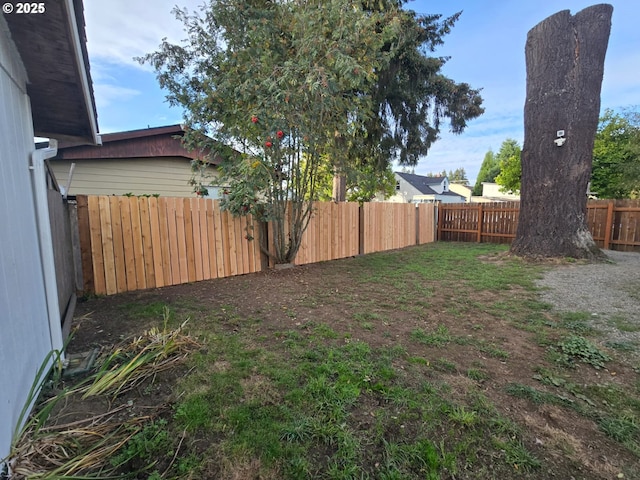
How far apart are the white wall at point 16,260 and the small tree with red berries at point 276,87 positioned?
2.76 m

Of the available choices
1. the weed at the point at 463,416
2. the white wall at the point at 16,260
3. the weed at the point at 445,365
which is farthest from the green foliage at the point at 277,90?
the weed at the point at 463,416

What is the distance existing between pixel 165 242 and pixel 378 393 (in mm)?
4067

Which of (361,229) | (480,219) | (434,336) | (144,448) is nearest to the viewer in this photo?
(144,448)

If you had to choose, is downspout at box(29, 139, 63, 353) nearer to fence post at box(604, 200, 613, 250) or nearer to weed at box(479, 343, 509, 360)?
→ weed at box(479, 343, 509, 360)

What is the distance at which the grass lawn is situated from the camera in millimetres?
1479

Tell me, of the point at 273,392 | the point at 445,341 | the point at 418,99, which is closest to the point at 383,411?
the point at 273,392

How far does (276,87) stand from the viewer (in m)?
4.32

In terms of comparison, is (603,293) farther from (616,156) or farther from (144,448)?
(616,156)

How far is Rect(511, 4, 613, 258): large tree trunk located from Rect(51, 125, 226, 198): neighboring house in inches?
307

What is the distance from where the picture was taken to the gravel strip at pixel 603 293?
10.5 ft

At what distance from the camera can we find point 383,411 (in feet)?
6.06

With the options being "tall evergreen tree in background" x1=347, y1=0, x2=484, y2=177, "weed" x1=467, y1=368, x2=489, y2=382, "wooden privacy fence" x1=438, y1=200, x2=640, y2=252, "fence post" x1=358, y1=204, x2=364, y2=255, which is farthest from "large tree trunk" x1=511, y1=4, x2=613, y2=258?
"weed" x1=467, y1=368, x2=489, y2=382

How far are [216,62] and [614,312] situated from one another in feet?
23.2

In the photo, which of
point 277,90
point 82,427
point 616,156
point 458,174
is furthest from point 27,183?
point 458,174
